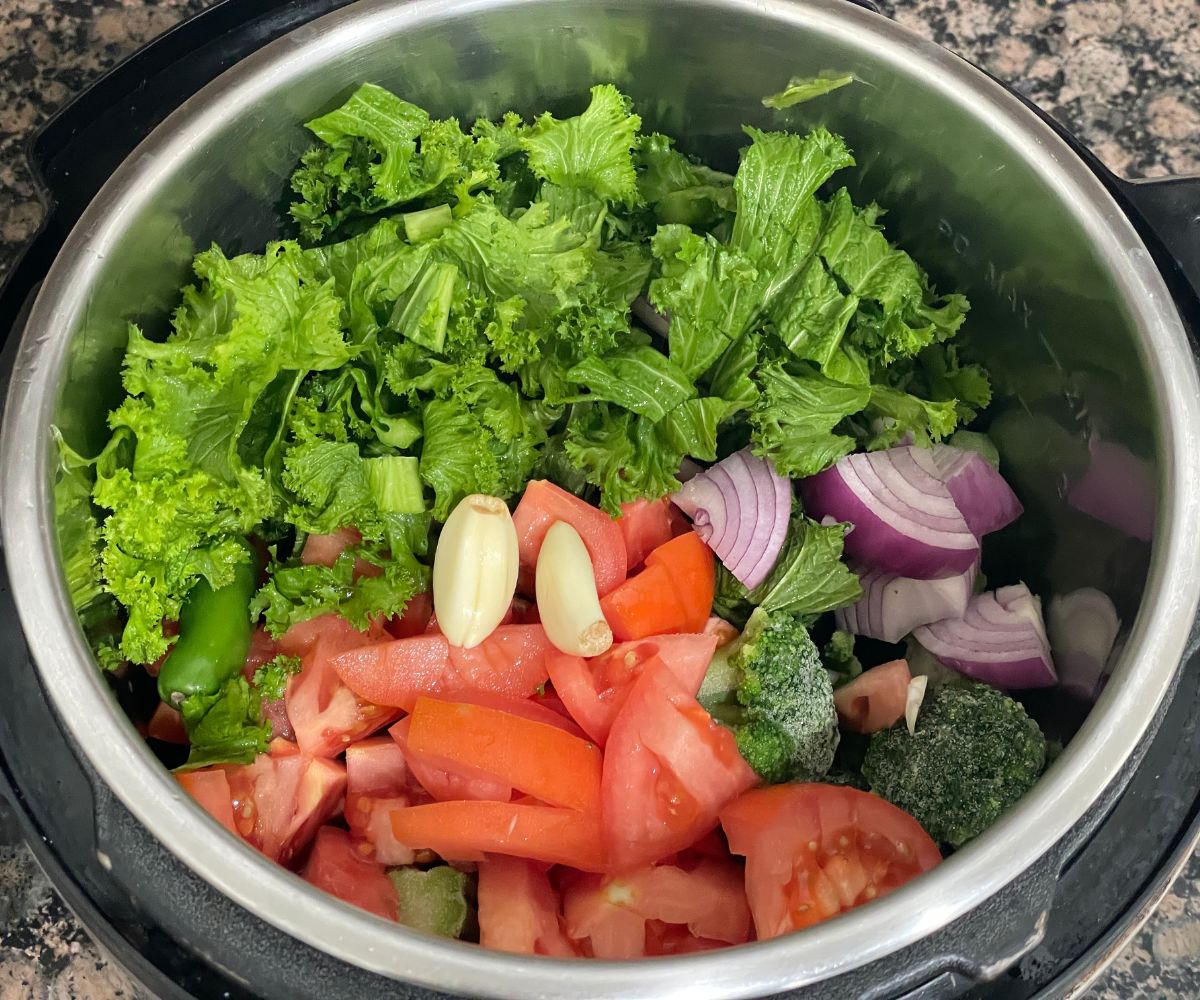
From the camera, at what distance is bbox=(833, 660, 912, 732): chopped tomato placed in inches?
43.8

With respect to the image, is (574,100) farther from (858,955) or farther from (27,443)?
(858,955)

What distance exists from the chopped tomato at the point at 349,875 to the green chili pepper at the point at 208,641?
0.67 ft

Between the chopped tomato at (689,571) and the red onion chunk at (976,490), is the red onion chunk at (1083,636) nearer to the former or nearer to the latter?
the red onion chunk at (976,490)

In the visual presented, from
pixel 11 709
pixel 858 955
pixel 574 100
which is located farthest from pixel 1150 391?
pixel 11 709

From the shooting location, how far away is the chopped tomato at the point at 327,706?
3.46ft

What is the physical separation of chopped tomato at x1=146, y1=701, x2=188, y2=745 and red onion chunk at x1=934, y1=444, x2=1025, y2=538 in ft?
2.99

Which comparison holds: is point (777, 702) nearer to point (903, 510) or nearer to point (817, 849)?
point (817, 849)

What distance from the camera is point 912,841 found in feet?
3.16

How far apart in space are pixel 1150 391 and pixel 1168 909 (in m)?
0.67

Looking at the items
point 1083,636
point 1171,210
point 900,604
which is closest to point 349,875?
point 900,604

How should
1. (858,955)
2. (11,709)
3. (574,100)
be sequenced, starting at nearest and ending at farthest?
(858,955)
(11,709)
(574,100)

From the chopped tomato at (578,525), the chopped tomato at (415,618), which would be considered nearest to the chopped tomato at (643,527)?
the chopped tomato at (578,525)

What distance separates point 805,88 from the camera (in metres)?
1.07

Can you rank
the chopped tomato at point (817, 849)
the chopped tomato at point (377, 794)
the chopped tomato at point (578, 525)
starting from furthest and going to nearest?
the chopped tomato at point (578, 525)
the chopped tomato at point (377, 794)
the chopped tomato at point (817, 849)
